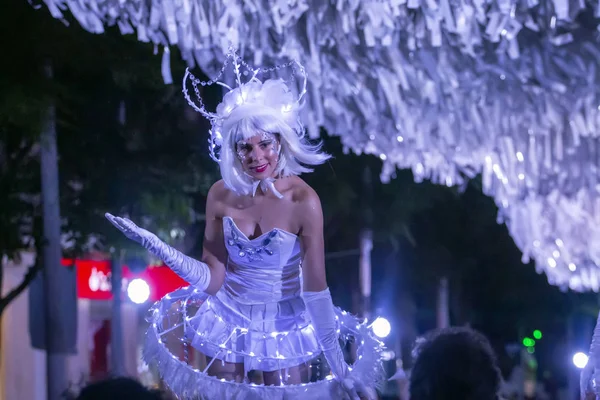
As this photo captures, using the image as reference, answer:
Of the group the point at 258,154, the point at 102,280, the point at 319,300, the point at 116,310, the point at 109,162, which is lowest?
the point at 116,310

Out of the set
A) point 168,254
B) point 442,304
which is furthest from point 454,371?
point 442,304

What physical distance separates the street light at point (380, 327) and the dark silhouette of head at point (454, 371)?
0.83m

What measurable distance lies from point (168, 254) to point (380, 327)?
2.43 ft

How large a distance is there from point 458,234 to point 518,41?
38.4 feet

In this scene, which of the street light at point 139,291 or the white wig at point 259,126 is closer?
the white wig at point 259,126

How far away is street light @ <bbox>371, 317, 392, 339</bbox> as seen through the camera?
3136 mm

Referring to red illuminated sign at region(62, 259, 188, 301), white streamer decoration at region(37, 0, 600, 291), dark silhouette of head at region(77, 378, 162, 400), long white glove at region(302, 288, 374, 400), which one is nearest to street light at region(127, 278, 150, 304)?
white streamer decoration at region(37, 0, 600, 291)

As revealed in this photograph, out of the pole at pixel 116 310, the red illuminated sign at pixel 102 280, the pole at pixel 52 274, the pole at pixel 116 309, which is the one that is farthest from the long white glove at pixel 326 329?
the red illuminated sign at pixel 102 280

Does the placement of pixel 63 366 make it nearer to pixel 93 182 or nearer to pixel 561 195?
pixel 93 182

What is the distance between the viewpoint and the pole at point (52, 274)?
21.7ft

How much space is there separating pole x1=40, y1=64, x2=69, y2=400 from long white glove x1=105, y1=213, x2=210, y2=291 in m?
3.80

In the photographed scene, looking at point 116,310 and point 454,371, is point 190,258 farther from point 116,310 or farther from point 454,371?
point 116,310

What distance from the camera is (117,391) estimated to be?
2084mm

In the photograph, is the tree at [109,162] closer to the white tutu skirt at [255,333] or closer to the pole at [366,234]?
the pole at [366,234]
